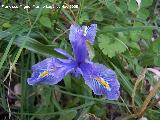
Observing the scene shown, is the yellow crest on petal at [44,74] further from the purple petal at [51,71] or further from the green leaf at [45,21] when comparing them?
the green leaf at [45,21]

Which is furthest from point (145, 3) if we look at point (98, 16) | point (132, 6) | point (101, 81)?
point (101, 81)

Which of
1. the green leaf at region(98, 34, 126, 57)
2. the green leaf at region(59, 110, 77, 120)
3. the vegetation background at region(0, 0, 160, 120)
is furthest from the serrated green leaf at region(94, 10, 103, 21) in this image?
the green leaf at region(59, 110, 77, 120)

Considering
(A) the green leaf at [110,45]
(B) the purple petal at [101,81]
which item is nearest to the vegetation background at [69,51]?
(A) the green leaf at [110,45]

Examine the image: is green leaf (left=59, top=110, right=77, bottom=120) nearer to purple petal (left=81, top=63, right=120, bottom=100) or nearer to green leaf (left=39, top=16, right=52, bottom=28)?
purple petal (left=81, top=63, right=120, bottom=100)

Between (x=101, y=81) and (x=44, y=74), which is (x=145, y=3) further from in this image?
(x=44, y=74)

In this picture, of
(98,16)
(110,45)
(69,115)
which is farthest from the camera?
(98,16)

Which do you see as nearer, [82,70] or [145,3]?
[82,70]

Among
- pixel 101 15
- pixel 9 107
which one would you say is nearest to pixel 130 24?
pixel 101 15
